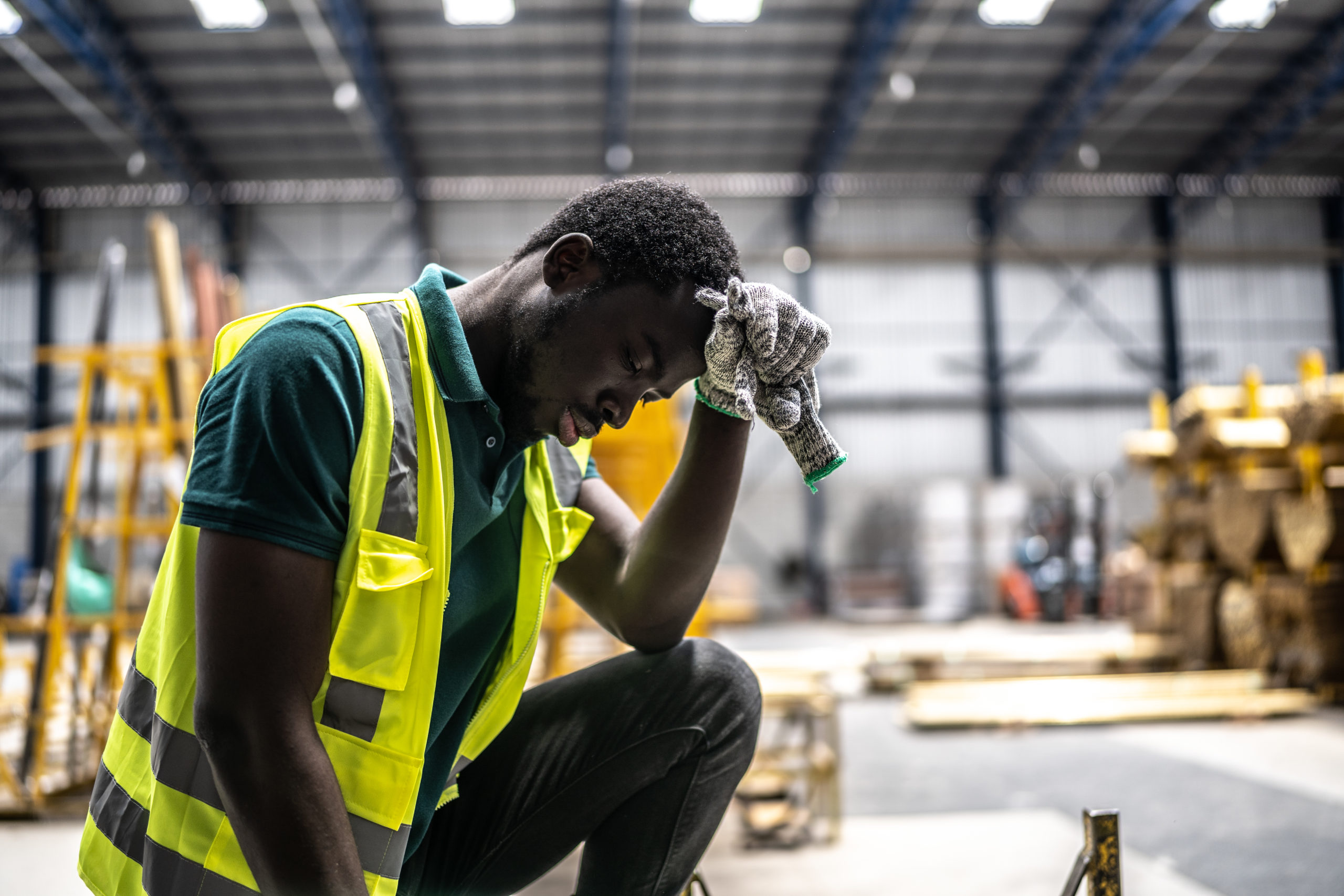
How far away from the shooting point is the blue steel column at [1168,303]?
53.8ft

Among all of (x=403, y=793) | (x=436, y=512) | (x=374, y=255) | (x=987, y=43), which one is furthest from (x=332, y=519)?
(x=374, y=255)

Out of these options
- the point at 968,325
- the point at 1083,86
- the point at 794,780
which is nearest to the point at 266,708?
the point at 794,780

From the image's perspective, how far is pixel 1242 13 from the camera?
12047 mm

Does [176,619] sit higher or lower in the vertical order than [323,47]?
lower

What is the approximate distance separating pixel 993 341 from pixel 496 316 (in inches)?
633

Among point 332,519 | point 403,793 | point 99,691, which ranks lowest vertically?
point 99,691

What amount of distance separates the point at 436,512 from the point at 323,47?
43.0 ft

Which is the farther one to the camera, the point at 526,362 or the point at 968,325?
the point at 968,325

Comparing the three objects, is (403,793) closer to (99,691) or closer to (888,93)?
(99,691)

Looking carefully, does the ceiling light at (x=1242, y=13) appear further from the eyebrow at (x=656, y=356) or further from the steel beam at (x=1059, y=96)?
the eyebrow at (x=656, y=356)

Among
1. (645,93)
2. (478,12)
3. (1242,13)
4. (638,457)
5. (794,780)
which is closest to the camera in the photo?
(794,780)

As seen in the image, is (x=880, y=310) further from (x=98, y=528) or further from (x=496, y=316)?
(x=496, y=316)

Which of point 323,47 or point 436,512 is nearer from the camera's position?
point 436,512

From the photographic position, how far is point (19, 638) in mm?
13883
